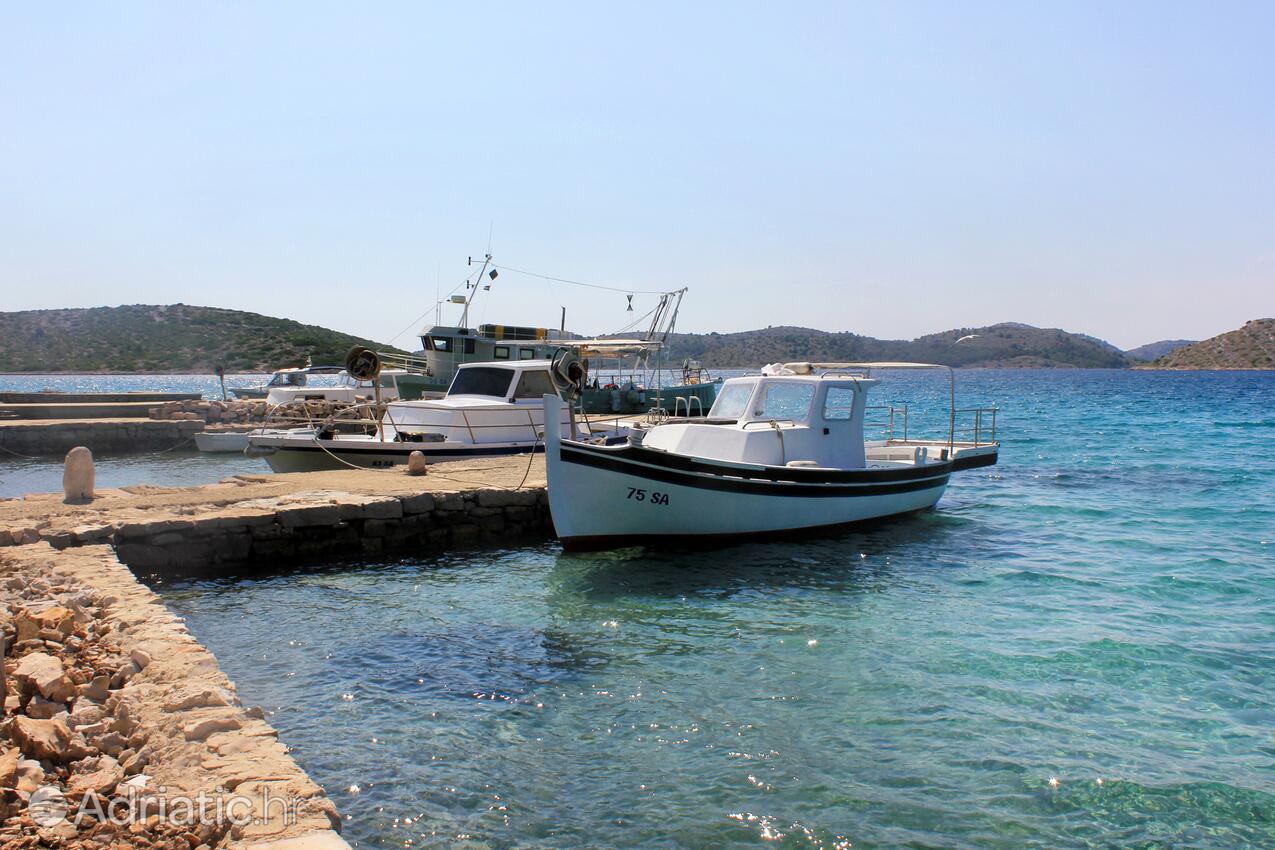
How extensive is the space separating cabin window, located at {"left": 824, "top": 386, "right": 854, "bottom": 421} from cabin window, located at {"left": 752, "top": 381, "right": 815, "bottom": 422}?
0.94 feet

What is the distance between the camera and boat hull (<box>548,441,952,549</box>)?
11.8 meters

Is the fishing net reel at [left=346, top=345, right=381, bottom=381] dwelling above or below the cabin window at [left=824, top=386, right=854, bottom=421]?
above

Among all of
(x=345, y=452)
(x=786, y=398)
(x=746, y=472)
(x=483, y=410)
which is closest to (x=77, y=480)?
(x=345, y=452)

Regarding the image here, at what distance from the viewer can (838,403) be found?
14070mm

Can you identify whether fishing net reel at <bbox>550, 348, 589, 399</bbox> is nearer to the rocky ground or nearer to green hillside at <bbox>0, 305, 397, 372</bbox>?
the rocky ground

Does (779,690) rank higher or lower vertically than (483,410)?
lower

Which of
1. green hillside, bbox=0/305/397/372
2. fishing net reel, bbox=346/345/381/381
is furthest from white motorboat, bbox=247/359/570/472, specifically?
green hillside, bbox=0/305/397/372

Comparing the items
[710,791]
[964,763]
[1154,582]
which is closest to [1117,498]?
[1154,582]

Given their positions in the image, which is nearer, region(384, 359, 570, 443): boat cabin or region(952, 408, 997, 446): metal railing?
region(952, 408, 997, 446): metal railing

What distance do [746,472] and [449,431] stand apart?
7.72 m

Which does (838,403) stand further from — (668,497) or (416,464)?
(416,464)

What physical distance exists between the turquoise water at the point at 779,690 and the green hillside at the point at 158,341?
3914 inches

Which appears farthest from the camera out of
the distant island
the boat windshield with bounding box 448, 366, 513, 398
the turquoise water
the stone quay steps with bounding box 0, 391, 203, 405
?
the distant island

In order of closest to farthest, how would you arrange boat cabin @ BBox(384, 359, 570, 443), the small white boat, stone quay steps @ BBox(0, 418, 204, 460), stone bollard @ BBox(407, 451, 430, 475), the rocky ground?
the rocky ground, stone bollard @ BBox(407, 451, 430, 475), boat cabin @ BBox(384, 359, 570, 443), stone quay steps @ BBox(0, 418, 204, 460), the small white boat
